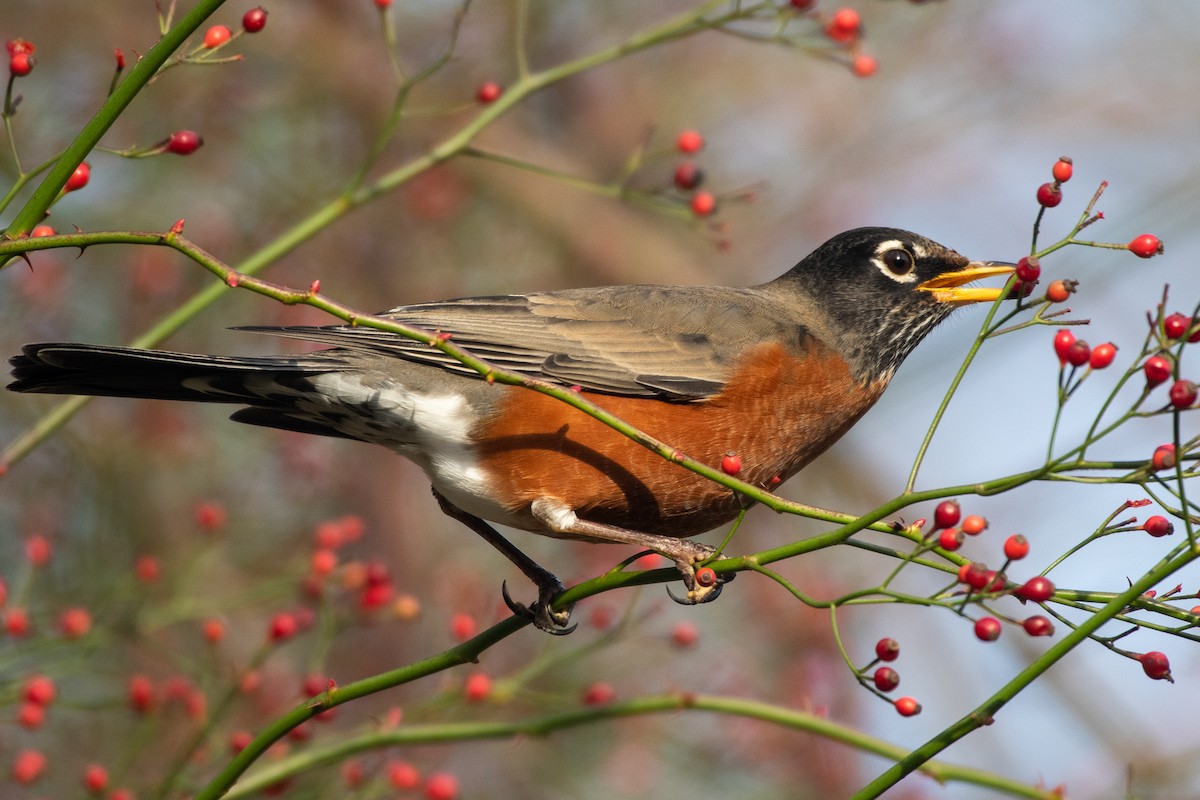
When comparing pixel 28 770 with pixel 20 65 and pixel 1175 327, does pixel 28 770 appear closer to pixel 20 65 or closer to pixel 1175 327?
pixel 20 65

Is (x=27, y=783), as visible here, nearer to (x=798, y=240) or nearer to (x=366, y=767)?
(x=366, y=767)

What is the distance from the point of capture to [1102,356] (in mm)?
2027

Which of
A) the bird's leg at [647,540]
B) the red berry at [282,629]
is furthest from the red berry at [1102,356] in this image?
the red berry at [282,629]

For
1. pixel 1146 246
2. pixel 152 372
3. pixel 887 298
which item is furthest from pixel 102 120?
pixel 887 298

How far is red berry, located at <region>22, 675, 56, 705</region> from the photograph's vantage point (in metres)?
3.12

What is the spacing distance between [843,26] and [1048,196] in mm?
1522

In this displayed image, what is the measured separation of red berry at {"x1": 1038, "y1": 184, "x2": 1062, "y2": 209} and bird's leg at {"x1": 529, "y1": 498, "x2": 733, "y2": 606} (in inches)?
40.4

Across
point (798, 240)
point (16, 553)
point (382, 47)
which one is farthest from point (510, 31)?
point (16, 553)

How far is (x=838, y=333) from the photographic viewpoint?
397 centimetres

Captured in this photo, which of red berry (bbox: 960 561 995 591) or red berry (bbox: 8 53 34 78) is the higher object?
red berry (bbox: 8 53 34 78)

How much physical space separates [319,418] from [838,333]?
1630 millimetres

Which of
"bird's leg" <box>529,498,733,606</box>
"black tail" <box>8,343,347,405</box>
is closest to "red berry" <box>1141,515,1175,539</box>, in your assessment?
"bird's leg" <box>529,498,733,606</box>

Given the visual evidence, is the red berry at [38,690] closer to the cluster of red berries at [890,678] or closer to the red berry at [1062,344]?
the cluster of red berries at [890,678]

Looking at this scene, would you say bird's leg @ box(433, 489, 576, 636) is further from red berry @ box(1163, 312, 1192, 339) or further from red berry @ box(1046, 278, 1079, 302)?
red berry @ box(1163, 312, 1192, 339)
